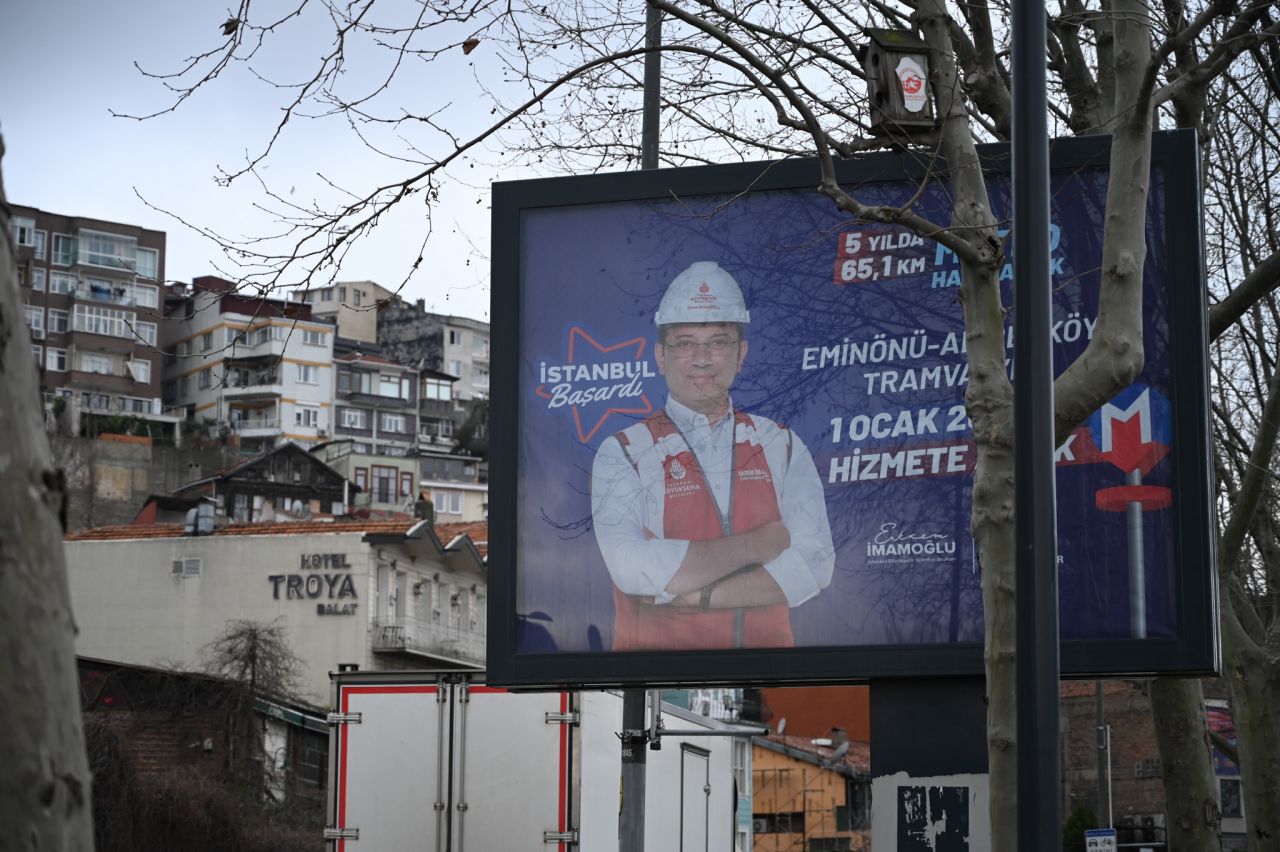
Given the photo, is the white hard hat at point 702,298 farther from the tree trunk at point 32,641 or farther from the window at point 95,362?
the window at point 95,362

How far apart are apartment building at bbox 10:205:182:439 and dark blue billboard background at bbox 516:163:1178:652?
102535mm

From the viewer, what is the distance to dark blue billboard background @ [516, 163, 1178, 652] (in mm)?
11656

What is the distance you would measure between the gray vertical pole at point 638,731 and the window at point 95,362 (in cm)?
10568

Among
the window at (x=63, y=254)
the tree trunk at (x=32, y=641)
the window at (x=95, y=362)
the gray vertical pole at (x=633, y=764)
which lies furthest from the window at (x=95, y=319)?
the tree trunk at (x=32, y=641)

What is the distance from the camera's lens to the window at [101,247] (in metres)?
116

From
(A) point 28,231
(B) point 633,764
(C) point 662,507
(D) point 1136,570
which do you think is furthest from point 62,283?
(D) point 1136,570

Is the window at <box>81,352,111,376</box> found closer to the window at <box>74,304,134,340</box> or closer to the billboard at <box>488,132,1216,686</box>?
the window at <box>74,304,134,340</box>

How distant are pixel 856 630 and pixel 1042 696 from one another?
4610 millimetres

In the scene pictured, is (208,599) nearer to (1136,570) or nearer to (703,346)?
(703,346)

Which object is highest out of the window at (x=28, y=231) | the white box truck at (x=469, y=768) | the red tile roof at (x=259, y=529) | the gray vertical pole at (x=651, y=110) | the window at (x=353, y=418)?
the window at (x=28, y=231)

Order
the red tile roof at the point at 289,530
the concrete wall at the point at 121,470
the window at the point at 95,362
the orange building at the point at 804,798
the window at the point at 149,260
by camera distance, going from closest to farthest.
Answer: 1. the orange building at the point at 804,798
2. the red tile roof at the point at 289,530
3. the concrete wall at the point at 121,470
4. the window at the point at 95,362
5. the window at the point at 149,260

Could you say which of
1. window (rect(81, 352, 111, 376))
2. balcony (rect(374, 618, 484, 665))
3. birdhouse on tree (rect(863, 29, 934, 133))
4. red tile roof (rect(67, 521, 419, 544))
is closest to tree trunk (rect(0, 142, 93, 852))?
birdhouse on tree (rect(863, 29, 934, 133))

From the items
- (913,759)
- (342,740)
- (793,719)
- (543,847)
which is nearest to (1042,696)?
(913,759)

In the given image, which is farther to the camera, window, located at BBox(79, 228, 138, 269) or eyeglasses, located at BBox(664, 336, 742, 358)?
window, located at BBox(79, 228, 138, 269)
